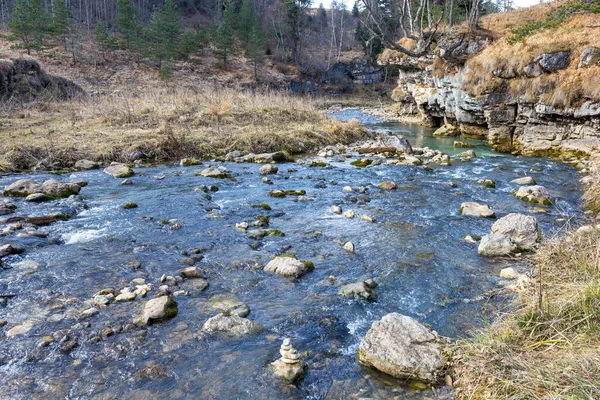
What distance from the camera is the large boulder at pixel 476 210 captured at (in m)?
7.57

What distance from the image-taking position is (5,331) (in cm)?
389

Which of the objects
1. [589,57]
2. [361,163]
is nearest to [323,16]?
[589,57]

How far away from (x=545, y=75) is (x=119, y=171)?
51.2 feet

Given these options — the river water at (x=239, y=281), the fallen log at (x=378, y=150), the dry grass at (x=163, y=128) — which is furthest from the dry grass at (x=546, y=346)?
the dry grass at (x=163, y=128)

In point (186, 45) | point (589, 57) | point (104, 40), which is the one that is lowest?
point (589, 57)

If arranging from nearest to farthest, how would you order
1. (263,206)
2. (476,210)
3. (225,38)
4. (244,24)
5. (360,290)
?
(360,290) < (476,210) < (263,206) < (225,38) < (244,24)

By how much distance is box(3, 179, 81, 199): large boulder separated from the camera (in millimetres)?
8609

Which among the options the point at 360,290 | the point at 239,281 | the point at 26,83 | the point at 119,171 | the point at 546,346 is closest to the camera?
the point at 546,346

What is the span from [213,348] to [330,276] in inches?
78.8

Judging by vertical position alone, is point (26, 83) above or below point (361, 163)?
above

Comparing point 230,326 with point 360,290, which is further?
point 360,290

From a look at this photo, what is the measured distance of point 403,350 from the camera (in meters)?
3.34

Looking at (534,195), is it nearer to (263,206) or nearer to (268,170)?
(263,206)

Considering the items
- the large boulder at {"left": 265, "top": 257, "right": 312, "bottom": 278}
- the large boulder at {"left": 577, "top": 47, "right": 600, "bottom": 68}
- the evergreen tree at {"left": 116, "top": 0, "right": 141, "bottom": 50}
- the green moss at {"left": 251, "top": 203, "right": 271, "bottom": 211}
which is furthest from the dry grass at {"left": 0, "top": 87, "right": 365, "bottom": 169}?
the evergreen tree at {"left": 116, "top": 0, "right": 141, "bottom": 50}
